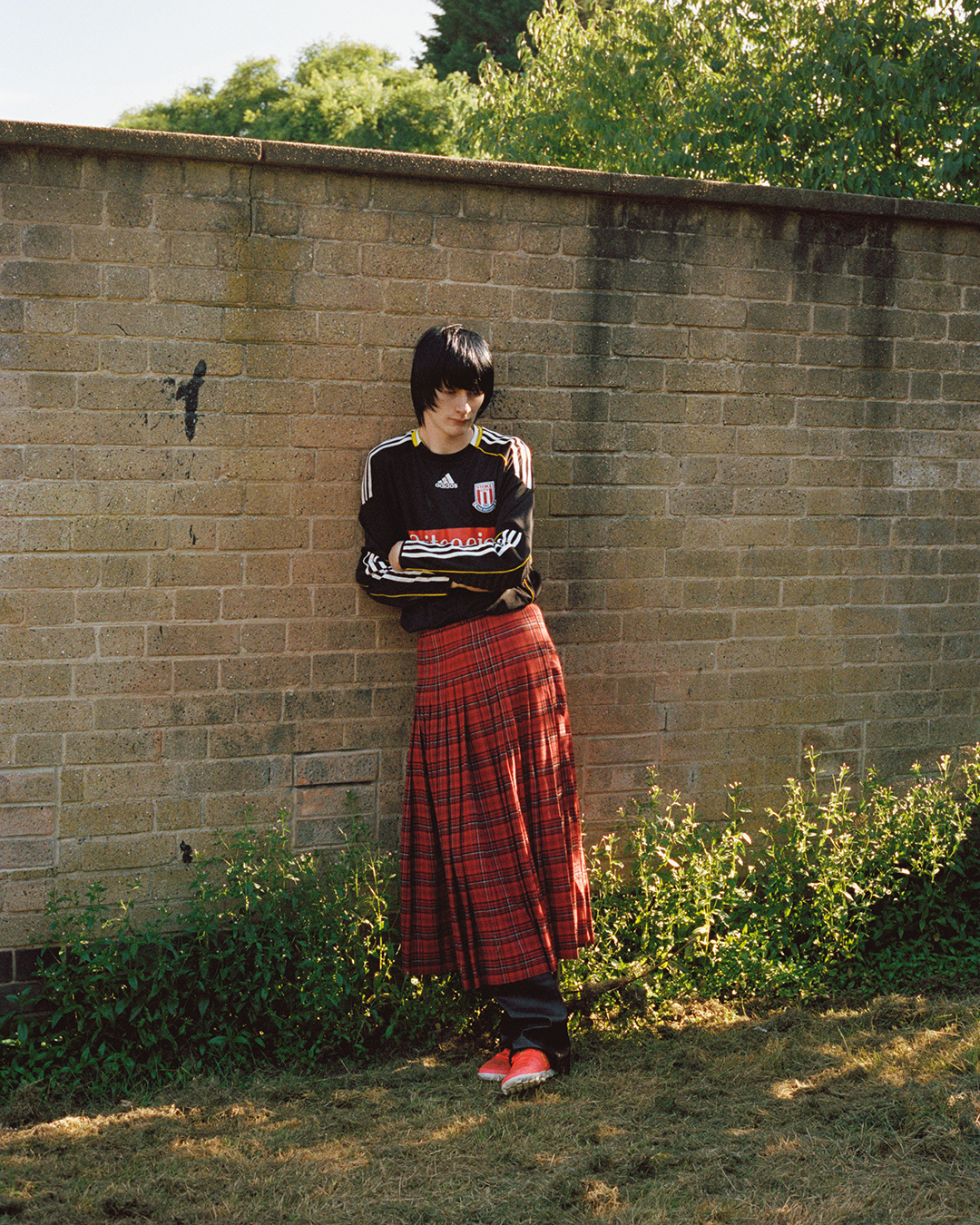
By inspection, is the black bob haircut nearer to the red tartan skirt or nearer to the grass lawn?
the red tartan skirt

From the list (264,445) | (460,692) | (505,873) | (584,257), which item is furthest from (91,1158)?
(584,257)

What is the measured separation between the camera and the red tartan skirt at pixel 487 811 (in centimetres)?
329

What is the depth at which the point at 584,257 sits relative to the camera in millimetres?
3824

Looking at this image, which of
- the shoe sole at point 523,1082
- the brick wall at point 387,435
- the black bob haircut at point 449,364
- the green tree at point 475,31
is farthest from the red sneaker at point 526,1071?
the green tree at point 475,31

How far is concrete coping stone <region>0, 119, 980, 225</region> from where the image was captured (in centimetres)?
324

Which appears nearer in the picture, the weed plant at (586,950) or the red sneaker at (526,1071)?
the red sneaker at (526,1071)

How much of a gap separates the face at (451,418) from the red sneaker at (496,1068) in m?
1.88

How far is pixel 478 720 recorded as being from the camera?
10.8 ft

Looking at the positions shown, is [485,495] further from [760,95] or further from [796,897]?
[760,95]

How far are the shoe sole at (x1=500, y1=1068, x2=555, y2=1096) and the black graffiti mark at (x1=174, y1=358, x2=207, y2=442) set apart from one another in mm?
2213

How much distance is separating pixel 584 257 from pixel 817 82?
17.8 ft

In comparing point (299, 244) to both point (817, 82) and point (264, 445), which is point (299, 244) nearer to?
point (264, 445)

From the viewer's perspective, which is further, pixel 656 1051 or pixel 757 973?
pixel 757 973

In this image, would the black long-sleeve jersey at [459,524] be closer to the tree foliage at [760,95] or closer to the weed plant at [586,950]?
the weed plant at [586,950]
